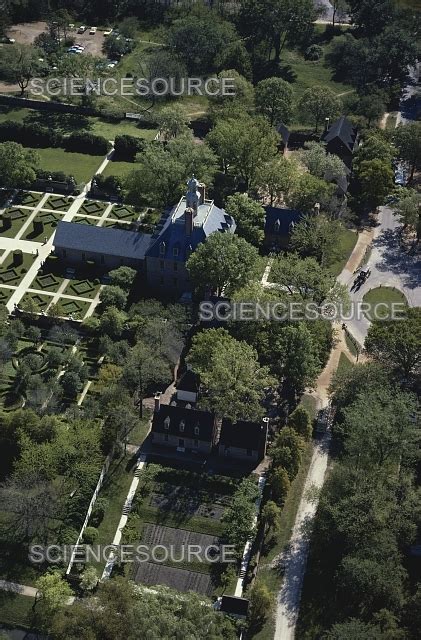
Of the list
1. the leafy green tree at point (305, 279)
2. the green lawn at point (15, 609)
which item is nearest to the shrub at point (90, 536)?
the green lawn at point (15, 609)

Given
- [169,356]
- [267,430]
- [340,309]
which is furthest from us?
[340,309]

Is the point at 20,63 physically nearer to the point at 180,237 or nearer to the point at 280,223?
the point at 280,223

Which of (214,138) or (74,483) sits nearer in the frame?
(74,483)

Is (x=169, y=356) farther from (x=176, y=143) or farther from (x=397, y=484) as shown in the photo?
(x=176, y=143)

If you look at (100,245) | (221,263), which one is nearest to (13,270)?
(100,245)

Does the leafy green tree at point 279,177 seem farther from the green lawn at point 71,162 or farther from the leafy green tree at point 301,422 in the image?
the leafy green tree at point 301,422

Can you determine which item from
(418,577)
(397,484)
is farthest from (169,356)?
(418,577)
